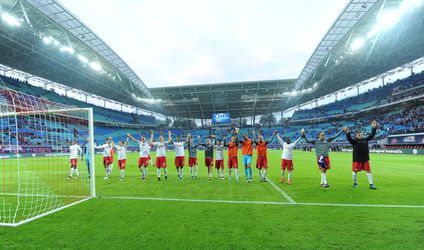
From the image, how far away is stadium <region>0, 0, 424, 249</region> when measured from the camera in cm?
456

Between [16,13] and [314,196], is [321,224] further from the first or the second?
[16,13]

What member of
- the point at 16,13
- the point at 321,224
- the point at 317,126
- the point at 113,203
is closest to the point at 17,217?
the point at 113,203

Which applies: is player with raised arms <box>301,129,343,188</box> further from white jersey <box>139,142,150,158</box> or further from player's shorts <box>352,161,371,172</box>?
white jersey <box>139,142,150,158</box>

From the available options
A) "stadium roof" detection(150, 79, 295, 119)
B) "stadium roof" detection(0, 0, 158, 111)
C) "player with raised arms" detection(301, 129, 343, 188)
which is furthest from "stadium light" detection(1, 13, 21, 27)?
"stadium roof" detection(150, 79, 295, 119)

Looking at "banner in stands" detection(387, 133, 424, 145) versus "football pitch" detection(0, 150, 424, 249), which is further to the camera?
"banner in stands" detection(387, 133, 424, 145)

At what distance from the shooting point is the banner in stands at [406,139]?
32622 millimetres

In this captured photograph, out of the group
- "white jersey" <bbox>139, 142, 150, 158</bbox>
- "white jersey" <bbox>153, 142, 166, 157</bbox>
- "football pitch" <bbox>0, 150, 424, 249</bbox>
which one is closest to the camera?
"football pitch" <bbox>0, 150, 424, 249</bbox>

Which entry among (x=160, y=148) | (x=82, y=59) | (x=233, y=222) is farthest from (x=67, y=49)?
(x=233, y=222)

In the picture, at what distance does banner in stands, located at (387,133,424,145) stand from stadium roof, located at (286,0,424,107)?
11.8 m

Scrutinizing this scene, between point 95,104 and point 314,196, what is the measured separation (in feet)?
215

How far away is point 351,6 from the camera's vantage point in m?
22.8

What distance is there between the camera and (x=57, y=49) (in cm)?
2769

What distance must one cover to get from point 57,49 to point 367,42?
122 ft

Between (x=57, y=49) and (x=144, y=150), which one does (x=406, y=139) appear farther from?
(x=57, y=49)
